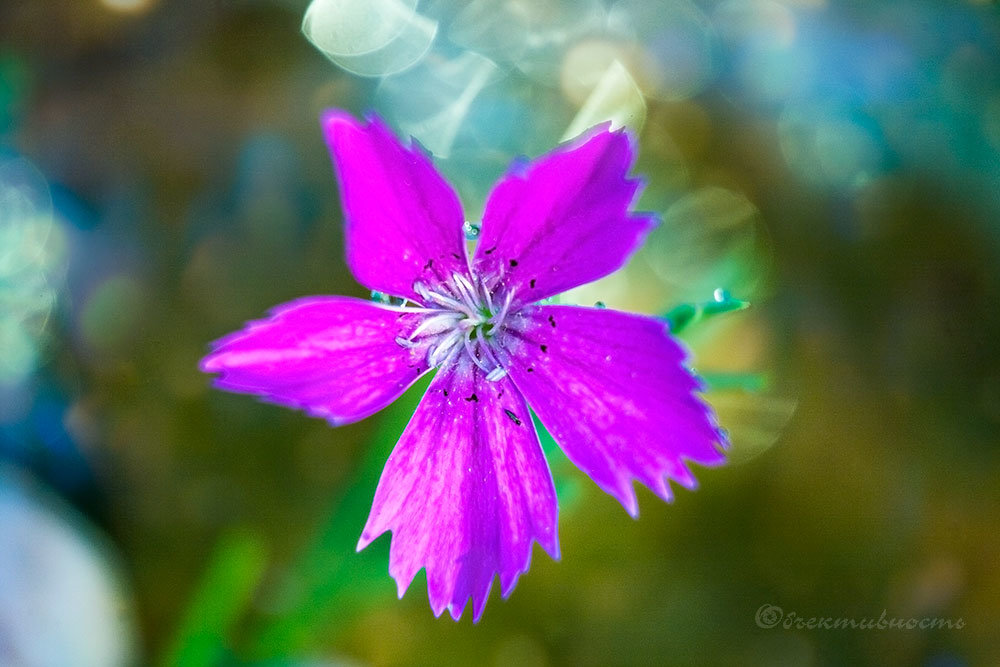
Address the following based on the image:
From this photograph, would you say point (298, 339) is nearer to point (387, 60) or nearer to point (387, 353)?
point (387, 353)

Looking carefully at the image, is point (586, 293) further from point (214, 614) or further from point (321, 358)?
point (214, 614)

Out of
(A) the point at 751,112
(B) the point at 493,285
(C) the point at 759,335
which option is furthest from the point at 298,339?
(A) the point at 751,112

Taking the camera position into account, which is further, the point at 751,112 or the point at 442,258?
the point at 751,112

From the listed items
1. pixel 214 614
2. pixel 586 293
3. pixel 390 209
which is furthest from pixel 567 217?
pixel 214 614

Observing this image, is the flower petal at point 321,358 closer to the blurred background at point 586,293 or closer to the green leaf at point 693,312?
the green leaf at point 693,312

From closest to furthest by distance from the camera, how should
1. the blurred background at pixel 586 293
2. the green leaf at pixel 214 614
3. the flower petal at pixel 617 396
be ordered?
1. the flower petal at pixel 617 396
2. the green leaf at pixel 214 614
3. the blurred background at pixel 586 293

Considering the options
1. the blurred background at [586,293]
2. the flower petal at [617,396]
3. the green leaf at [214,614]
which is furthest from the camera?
the blurred background at [586,293]

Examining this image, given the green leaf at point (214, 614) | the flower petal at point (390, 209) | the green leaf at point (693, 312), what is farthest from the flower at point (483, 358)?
the green leaf at point (214, 614)
